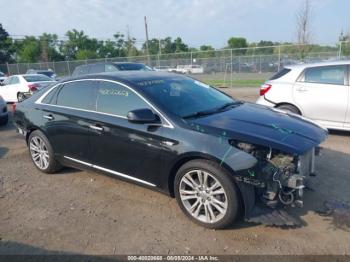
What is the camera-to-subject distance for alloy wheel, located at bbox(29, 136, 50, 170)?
16.8ft

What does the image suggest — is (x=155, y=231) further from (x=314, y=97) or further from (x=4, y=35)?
(x=4, y=35)

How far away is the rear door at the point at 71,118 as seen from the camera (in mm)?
4395

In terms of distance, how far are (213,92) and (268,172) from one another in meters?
1.93

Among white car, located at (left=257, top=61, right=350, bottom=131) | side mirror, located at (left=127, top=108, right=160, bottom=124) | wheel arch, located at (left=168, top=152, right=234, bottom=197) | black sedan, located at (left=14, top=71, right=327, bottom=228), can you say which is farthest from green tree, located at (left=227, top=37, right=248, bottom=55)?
wheel arch, located at (left=168, top=152, right=234, bottom=197)

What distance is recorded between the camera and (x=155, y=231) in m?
3.45

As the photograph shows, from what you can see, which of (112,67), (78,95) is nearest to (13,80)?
(112,67)

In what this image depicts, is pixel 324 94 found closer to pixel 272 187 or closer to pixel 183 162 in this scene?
pixel 272 187

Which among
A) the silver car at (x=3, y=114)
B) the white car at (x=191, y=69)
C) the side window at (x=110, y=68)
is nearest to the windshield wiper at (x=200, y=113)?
the silver car at (x=3, y=114)

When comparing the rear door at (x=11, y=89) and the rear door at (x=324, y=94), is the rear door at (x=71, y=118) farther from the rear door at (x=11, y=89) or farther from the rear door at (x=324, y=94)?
the rear door at (x=11, y=89)

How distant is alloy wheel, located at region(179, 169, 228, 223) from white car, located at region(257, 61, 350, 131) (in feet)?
13.7

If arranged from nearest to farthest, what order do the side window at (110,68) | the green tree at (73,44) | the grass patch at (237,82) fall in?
the side window at (110,68) → the grass patch at (237,82) → the green tree at (73,44)

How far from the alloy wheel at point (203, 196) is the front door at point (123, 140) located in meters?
0.41

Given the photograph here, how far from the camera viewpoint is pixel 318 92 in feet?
21.3

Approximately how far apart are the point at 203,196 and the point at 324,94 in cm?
429
